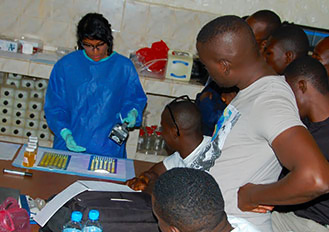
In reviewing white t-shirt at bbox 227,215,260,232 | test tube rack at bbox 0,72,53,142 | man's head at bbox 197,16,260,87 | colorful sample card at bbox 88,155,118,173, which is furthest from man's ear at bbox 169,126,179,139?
test tube rack at bbox 0,72,53,142

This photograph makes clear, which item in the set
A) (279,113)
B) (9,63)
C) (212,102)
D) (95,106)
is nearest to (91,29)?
(95,106)

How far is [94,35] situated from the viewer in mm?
2529

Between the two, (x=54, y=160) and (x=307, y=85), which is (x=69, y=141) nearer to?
(x=54, y=160)

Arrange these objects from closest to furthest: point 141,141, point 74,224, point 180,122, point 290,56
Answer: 1. point 74,224
2. point 180,122
3. point 290,56
4. point 141,141

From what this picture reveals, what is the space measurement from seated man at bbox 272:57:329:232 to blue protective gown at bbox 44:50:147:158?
121cm

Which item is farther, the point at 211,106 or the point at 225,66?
the point at 211,106

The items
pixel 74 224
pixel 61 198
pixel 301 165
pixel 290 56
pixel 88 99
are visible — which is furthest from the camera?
→ pixel 88 99

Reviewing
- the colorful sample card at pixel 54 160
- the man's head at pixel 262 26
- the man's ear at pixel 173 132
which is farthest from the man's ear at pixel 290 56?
the colorful sample card at pixel 54 160

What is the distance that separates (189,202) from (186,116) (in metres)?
1.03

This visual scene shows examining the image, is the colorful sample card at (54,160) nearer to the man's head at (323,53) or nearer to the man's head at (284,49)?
the man's head at (284,49)

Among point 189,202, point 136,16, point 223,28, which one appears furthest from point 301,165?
point 136,16

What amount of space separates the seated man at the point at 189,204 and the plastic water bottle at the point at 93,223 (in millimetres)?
284

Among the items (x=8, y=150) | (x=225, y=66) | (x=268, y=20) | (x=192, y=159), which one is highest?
(x=268, y=20)

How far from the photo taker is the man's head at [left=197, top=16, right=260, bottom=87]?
136cm
